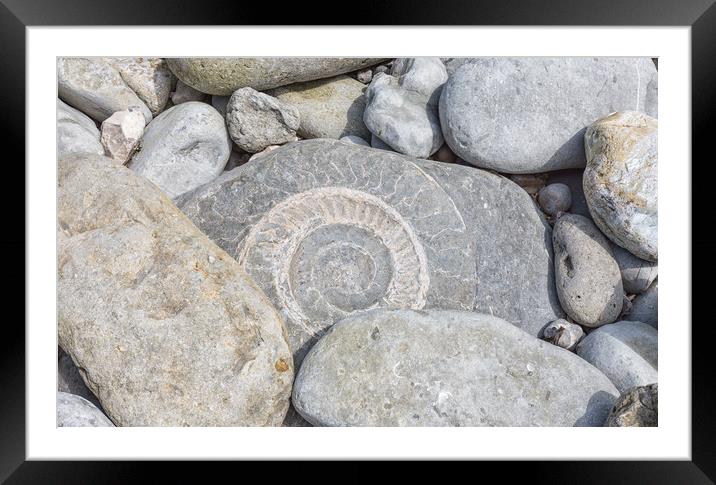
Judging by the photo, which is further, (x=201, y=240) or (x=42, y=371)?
(x=201, y=240)

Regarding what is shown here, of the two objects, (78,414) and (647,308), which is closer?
(78,414)

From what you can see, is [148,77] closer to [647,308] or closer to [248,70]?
[248,70]

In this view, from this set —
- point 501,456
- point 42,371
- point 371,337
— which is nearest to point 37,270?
point 42,371

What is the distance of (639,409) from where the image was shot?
193 centimetres

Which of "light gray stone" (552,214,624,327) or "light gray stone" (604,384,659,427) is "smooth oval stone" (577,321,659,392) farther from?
"light gray stone" (604,384,659,427)

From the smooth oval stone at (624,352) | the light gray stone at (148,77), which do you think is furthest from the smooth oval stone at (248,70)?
the smooth oval stone at (624,352)

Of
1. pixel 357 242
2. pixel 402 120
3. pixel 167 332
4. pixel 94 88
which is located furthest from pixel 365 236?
pixel 94 88

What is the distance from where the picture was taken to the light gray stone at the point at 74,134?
2.58 m

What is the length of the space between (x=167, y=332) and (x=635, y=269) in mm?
1921

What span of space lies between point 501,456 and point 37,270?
1617 millimetres

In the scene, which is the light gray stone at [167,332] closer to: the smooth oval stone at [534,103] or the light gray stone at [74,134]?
the light gray stone at [74,134]
